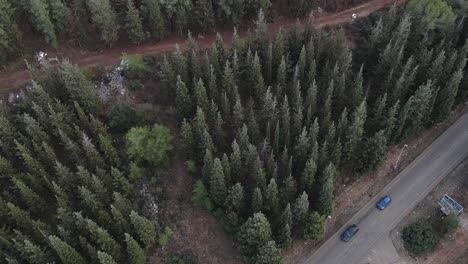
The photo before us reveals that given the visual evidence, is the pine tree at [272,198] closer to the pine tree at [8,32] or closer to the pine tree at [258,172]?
the pine tree at [258,172]

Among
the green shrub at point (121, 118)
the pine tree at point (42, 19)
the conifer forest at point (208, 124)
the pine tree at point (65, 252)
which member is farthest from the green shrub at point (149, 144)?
the pine tree at point (42, 19)

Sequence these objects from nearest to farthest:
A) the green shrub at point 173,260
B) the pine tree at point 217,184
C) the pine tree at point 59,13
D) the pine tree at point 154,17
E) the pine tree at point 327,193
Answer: the pine tree at point 217,184
the pine tree at point 327,193
the green shrub at point 173,260
the pine tree at point 59,13
the pine tree at point 154,17

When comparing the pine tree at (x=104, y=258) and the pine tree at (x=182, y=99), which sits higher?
the pine tree at (x=182, y=99)

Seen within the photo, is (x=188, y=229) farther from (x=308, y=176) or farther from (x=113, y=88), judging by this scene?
(x=113, y=88)

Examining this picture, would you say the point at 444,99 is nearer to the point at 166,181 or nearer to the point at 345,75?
the point at 345,75

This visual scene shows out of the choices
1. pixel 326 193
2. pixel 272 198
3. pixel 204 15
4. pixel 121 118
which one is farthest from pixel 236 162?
pixel 204 15

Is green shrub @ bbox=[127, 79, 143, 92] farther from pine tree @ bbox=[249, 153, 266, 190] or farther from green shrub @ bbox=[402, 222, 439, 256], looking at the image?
green shrub @ bbox=[402, 222, 439, 256]
